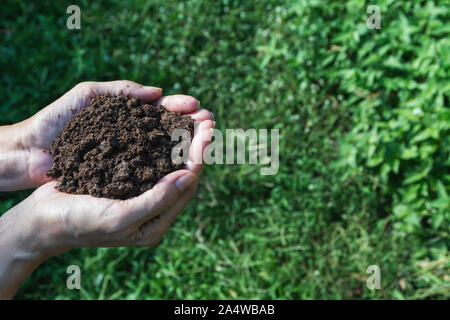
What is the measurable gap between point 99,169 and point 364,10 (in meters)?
2.30

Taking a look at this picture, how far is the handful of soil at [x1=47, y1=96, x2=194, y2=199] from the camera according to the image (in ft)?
6.92

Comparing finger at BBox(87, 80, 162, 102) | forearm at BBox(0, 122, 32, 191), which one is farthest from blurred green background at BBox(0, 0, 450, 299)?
finger at BBox(87, 80, 162, 102)

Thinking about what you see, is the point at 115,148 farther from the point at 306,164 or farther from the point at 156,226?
the point at 306,164

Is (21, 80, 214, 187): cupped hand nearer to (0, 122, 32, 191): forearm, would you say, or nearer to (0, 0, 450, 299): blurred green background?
(0, 122, 32, 191): forearm

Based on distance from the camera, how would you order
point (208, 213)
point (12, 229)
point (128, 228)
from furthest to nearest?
point (208, 213) < point (12, 229) < point (128, 228)

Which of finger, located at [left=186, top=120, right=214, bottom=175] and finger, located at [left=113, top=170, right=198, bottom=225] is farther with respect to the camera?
finger, located at [left=186, top=120, right=214, bottom=175]

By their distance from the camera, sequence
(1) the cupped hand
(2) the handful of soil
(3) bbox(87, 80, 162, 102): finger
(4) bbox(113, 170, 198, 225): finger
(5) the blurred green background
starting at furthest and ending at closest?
1. (5) the blurred green background
2. (3) bbox(87, 80, 162, 102): finger
3. (1) the cupped hand
4. (2) the handful of soil
5. (4) bbox(113, 170, 198, 225): finger

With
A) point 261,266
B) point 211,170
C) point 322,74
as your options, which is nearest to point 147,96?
point 211,170

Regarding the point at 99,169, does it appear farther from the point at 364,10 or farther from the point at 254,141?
the point at 364,10

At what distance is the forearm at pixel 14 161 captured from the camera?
239cm

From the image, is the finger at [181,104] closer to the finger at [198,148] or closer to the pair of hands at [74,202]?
the pair of hands at [74,202]

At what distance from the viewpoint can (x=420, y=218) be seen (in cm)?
312

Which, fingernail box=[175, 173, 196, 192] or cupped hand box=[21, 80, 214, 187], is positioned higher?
cupped hand box=[21, 80, 214, 187]

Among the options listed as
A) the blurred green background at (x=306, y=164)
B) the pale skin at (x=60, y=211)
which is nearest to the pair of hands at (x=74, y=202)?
the pale skin at (x=60, y=211)
